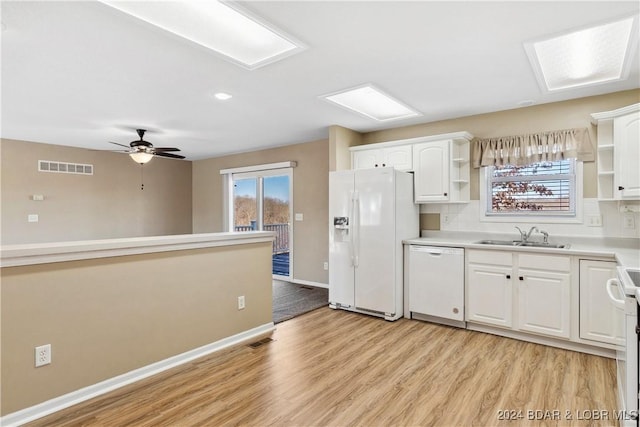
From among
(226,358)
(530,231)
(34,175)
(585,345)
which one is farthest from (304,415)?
(34,175)

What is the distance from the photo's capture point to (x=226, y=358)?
295cm

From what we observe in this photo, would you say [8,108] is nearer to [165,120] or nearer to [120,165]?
[165,120]

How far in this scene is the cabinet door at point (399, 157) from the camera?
4301 millimetres

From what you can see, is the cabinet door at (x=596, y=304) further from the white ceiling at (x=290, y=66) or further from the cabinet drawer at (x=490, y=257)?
the white ceiling at (x=290, y=66)

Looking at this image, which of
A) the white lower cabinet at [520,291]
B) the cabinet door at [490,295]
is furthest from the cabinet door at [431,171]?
the cabinet door at [490,295]

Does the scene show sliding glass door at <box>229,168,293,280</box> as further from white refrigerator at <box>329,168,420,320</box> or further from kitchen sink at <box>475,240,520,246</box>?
kitchen sink at <box>475,240,520,246</box>

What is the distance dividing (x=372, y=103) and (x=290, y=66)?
1.36 metres

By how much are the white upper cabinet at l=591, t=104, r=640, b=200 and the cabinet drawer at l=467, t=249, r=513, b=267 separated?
101 cm

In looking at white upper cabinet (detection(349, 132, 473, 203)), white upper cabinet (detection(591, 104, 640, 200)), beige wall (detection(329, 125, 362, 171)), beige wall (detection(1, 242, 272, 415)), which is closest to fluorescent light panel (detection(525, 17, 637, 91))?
white upper cabinet (detection(591, 104, 640, 200))

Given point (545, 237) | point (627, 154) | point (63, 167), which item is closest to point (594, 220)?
point (545, 237)

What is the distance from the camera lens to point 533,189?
3.82 m

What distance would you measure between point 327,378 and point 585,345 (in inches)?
91.1

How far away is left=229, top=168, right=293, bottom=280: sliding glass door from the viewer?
6.29 metres

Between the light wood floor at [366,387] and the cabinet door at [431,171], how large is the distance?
1625 mm
